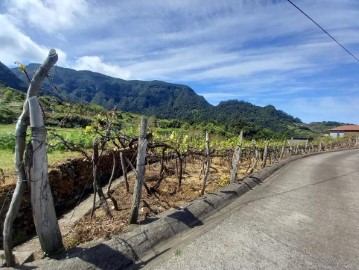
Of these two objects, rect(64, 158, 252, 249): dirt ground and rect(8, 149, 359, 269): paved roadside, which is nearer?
rect(8, 149, 359, 269): paved roadside

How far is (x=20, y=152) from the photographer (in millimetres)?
4086

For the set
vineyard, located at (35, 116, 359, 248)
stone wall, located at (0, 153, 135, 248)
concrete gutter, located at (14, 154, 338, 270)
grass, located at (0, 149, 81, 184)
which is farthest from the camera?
grass, located at (0, 149, 81, 184)

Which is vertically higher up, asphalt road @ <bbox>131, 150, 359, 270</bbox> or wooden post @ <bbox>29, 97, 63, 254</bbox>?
wooden post @ <bbox>29, 97, 63, 254</bbox>

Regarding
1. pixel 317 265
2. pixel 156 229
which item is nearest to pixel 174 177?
pixel 156 229

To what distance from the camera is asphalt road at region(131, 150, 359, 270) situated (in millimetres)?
5059

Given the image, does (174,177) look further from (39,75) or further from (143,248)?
(39,75)

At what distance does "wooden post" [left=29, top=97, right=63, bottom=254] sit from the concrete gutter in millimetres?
346

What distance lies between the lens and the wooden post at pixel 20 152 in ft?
13.3

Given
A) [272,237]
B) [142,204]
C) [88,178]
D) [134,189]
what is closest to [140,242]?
[134,189]

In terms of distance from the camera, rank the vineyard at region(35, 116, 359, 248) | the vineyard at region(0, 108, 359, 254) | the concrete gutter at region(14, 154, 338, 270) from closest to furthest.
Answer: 1. the concrete gutter at region(14, 154, 338, 270)
2. the vineyard at region(0, 108, 359, 254)
3. the vineyard at region(35, 116, 359, 248)

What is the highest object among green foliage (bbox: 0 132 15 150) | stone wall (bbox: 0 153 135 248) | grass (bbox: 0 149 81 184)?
green foliage (bbox: 0 132 15 150)

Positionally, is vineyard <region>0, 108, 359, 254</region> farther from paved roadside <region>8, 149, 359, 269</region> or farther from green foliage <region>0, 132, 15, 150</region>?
paved roadside <region>8, 149, 359, 269</region>

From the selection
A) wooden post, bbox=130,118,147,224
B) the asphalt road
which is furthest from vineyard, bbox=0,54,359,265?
the asphalt road

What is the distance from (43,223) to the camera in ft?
14.1
